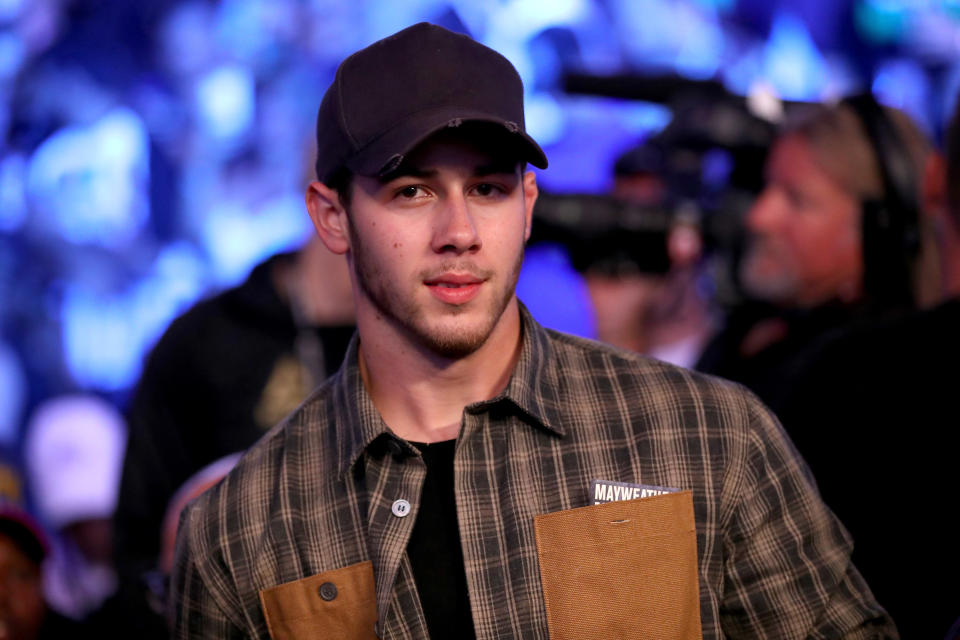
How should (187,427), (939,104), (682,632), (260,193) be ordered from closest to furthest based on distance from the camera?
1. (682,632)
2. (187,427)
3. (260,193)
4. (939,104)

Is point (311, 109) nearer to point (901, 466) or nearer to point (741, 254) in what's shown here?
point (741, 254)

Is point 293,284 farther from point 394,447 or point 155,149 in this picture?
point 155,149

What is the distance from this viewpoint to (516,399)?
1678 mm

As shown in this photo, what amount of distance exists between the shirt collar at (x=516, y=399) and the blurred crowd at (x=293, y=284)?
670 millimetres

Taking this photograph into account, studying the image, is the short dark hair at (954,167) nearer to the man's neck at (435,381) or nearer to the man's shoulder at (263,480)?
the man's neck at (435,381)

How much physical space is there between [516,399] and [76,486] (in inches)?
160

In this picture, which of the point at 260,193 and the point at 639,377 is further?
the point at 260,193

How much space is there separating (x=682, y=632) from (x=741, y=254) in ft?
6.07

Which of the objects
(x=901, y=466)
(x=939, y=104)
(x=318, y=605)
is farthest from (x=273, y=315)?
(x=939, y=104)

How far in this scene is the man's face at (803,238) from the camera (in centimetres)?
284

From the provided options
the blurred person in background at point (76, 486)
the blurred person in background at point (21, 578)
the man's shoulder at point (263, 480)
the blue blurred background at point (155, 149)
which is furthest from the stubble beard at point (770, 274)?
the blurred person in background at point (76, 486)

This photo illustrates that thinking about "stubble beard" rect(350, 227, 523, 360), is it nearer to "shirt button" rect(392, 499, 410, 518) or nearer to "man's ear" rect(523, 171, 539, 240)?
"man's ear" rect(523, 171, 539, 240)

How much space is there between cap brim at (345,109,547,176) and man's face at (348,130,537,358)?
4 centimetres

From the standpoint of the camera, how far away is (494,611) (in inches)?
62.1
